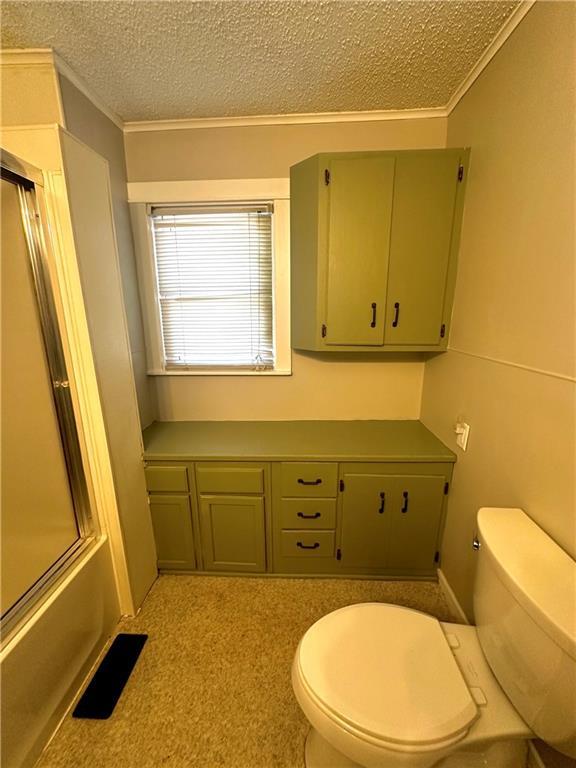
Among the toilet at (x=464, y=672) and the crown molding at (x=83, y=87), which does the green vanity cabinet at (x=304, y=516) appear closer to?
the toilet at (x=464, y=672)

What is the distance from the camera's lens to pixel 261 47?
3.81 feet

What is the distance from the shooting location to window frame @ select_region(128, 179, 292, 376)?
1.67 meters

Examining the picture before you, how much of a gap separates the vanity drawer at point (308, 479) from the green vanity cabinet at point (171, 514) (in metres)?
0.53

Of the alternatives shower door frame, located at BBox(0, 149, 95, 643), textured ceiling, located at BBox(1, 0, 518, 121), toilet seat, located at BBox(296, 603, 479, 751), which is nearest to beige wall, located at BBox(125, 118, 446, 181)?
textured ceiling, located at BBox(1, 0, 518, 121)

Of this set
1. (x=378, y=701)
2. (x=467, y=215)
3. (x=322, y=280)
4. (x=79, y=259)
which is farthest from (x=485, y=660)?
(x=79, y=259)

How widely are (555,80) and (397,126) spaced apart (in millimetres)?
854

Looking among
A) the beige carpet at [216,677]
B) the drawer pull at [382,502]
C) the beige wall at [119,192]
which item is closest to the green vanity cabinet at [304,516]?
the beige carpet at [216,677]

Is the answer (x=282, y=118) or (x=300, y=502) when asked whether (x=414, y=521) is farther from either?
(x=282, y=118)

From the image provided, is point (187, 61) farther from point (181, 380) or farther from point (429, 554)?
point (429, 554)

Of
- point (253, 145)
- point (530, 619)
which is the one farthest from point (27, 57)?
point (530, 619)

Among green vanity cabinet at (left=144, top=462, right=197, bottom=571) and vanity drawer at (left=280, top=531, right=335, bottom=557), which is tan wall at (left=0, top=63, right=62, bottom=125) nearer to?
green vanity cabinet at (left=144, top=462, right=197, bottom=571)

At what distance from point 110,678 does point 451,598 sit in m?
1.61

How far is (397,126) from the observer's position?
160cm

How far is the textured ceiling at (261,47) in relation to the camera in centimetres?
102
